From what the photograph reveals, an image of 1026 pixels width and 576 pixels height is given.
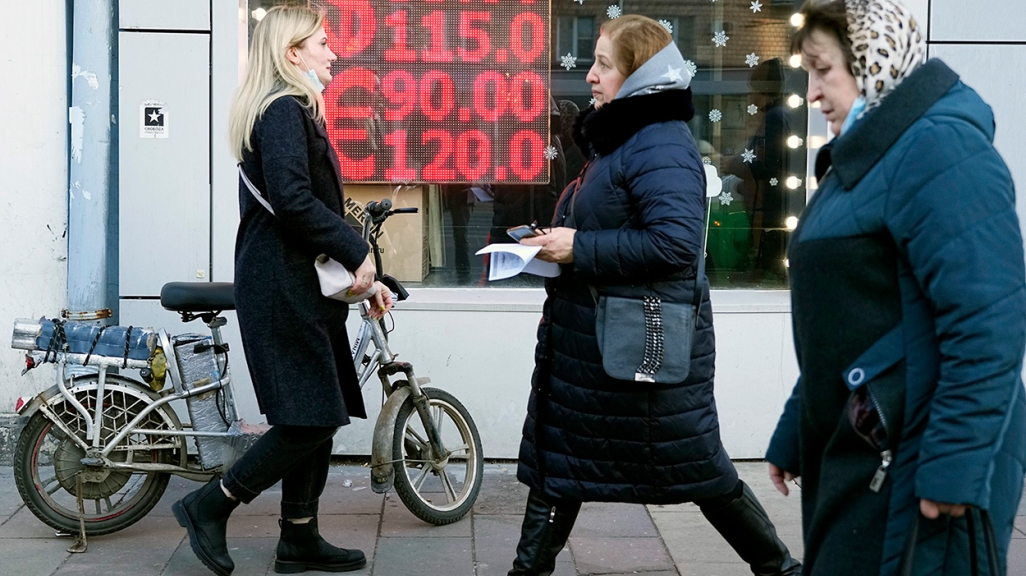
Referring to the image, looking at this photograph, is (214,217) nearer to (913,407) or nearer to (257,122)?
(257,122)

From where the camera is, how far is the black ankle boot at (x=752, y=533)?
364 centimetres

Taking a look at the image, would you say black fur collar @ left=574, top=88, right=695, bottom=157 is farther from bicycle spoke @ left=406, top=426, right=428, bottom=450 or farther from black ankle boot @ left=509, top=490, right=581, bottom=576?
bicycle spoke @ left=406, top=426, right=428, bottom=450

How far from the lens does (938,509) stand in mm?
2092

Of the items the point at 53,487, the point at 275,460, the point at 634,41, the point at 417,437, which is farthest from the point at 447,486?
the point at 634,41

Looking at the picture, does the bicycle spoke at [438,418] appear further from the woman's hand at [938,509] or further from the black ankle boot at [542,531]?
the woman's hand at [938,509]

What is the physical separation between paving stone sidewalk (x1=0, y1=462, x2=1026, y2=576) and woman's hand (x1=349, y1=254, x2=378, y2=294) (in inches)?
43.1

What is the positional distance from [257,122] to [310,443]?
1119mm

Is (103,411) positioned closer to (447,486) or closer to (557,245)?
(447,486)

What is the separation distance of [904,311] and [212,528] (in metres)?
2.79

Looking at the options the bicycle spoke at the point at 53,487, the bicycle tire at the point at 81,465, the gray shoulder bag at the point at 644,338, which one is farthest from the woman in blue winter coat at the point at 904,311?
the bicycle spoke at the point at 53,487

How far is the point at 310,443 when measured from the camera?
4094 mm

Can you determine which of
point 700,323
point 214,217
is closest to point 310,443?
point 700,323

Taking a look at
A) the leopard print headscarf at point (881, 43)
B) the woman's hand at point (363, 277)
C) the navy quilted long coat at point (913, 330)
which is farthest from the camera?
the woman's hand at point (363, 277)

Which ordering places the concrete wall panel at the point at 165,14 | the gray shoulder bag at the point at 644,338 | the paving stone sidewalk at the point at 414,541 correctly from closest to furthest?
the gray shoulder bag at the point at 644,338, the paving stone sidewalk at the point at 414,541, the concrete wall panel at the point at 165,14
